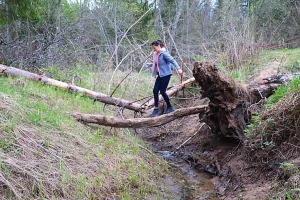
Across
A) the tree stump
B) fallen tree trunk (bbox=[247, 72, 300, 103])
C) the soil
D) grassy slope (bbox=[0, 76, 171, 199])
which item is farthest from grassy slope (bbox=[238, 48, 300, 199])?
grassy slope (bbox=[0, 76, 171, 199])

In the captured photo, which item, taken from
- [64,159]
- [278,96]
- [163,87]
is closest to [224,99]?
[278,96]

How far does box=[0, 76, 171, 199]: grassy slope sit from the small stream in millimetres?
397

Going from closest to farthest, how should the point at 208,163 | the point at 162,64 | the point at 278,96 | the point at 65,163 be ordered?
the point at 65,163
the point at 278,96
the point at 208,163
the point at 162,64

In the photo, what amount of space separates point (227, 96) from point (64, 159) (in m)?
3.06

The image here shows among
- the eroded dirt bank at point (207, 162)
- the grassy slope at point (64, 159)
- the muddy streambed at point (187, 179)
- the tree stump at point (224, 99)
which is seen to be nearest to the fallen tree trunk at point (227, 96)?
the tree stump at point (224, 99)

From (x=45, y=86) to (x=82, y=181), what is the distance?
4596mm

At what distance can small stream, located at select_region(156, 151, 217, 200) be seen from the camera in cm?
477

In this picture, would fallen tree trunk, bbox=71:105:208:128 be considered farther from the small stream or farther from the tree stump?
the small stream

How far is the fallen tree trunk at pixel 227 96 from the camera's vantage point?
5.15m

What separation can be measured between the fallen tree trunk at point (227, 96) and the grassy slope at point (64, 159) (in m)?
1.41

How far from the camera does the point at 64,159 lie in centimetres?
428

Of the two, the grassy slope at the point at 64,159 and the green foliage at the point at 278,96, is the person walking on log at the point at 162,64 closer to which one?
the grassy slope at the point at 64,159

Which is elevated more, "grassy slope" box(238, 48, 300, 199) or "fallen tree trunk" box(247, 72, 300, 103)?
"fallen tree trunk" box(247, 72, 300, 103)

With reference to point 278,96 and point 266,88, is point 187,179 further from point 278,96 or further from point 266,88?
point 266,88
